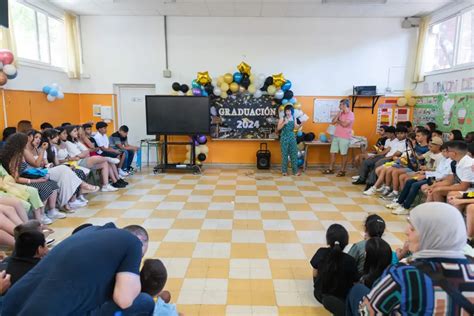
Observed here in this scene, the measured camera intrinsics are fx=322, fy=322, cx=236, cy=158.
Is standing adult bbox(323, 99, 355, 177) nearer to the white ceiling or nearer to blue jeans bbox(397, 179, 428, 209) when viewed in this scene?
the white ceiling

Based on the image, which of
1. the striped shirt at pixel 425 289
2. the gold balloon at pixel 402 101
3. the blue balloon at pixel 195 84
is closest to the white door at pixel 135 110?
the blue balloon at pixel 195 84

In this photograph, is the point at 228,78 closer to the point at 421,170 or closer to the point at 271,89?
the point at 271,89

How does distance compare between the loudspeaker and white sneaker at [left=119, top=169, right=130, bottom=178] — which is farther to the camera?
the loudspeaker

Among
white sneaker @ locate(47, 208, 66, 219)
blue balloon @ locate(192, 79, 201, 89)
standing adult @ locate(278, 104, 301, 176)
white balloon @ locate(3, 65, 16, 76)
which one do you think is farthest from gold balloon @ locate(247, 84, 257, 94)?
white sneaker @ locate(47, 208, 66, 219)

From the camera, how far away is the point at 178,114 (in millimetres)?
6801

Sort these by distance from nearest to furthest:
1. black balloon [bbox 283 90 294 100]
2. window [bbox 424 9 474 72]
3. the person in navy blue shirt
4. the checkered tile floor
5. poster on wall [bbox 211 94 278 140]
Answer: the person in navy blue shirt < the checkered tile floor < window [bbox 424 9 474 72] < black balloon [bbox 283 90 294 100] < poster on wall [bbox 211 94 278 140]

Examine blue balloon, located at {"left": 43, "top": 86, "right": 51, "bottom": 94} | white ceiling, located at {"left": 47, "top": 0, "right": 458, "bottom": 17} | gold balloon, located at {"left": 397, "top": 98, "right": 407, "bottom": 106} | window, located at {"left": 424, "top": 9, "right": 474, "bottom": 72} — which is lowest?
gold balloon, located at {"left": 397, "top": 98, "right": 407, "bottom": 106}

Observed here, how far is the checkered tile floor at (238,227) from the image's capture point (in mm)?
2594

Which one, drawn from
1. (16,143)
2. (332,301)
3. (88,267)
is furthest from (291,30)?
(88,267)

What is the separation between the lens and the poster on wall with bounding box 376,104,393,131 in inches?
291

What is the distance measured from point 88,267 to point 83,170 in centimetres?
393

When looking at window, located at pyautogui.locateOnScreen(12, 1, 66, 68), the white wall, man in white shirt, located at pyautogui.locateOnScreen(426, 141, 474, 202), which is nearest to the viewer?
man in white shirt, located at pyautogui.locateOnScreen(426, 141, 474, 202)

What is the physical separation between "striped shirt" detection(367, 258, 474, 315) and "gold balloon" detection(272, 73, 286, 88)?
19.5 feet

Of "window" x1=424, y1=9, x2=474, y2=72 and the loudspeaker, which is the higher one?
"window" x1=424, y1=9, x2=474, y2=72
